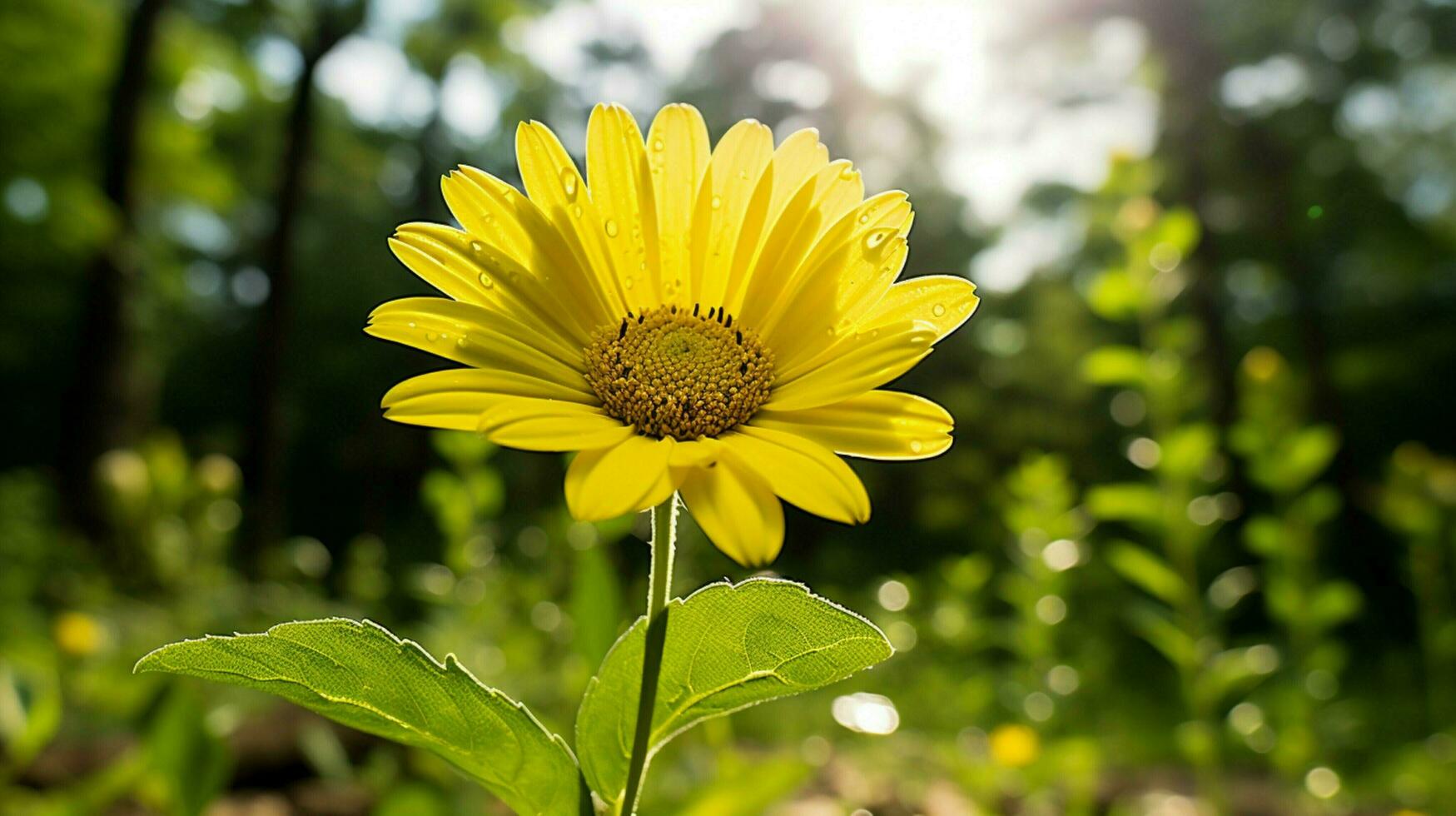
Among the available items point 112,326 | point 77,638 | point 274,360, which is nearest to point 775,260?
point 77,638

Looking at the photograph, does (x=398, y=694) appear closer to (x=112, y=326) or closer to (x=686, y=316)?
(x=686, y=316)

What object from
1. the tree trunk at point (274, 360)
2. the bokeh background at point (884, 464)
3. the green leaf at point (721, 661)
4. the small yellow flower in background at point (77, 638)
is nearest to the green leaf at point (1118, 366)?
the bokeh background at point (884, 464)

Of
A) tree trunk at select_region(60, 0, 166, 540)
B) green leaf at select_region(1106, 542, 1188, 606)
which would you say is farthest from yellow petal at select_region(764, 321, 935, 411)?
tree trunk at select_region(60, 0, 166, 540)

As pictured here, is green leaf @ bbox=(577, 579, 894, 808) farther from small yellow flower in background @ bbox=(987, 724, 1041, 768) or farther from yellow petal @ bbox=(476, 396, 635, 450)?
small yellow flower in background @ bbox=(987, 724, 1041, 768)

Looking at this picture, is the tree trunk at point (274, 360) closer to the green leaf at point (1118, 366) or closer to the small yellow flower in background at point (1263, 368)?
the green leaf at point (1118, 366)

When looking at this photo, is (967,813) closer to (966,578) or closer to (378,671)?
(966,578)

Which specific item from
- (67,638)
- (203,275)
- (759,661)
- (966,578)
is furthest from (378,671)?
(203,275)
